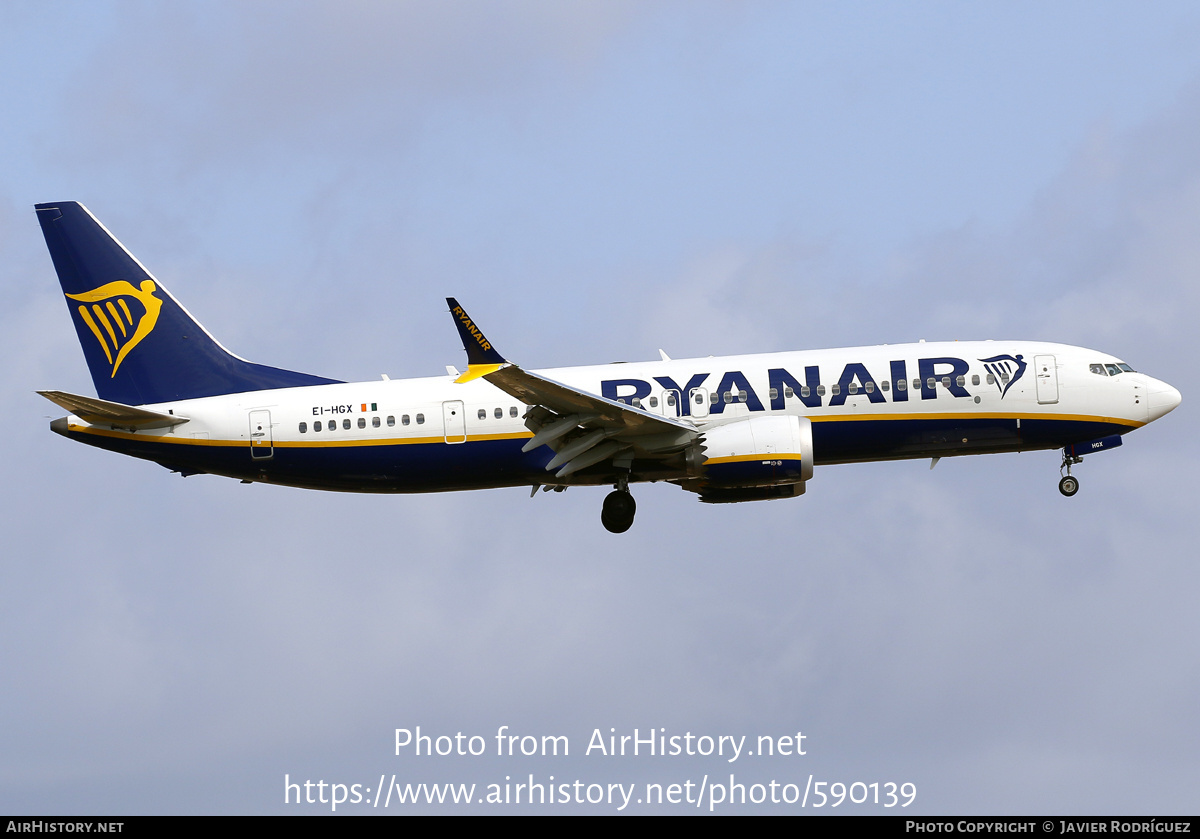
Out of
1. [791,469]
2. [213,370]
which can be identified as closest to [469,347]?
[791,469]

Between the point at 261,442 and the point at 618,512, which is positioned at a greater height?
the point at 261,442

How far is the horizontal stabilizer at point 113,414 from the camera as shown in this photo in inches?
1510

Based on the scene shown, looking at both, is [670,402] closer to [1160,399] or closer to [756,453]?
[756,453]

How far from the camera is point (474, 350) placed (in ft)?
111

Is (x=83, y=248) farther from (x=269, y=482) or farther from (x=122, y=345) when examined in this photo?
(x=269, y=482)

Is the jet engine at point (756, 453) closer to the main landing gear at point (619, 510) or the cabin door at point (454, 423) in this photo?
the main landing gear at point (619, 510)

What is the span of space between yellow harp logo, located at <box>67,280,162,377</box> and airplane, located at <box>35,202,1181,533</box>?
2.93 metres

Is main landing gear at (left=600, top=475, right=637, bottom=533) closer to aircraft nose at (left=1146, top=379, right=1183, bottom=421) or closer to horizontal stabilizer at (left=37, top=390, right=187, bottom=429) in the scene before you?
horizontal stabilizer at (left=37, top=390, right=187, bottom=429)

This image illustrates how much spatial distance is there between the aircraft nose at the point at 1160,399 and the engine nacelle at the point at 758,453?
1069 cm

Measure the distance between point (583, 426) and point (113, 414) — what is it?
13.6 m

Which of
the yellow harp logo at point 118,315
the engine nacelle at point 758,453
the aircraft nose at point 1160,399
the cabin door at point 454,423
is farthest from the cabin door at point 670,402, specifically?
the yellow harp logo at point 118,315

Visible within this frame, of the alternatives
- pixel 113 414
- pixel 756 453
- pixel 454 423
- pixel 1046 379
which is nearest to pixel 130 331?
pixel 113 414

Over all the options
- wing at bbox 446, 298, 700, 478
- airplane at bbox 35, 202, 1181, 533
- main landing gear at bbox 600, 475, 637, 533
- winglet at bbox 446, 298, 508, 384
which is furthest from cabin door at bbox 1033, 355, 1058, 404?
winglet at bbox 446, 298, 508, 384

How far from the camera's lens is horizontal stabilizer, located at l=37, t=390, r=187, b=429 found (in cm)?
3834
